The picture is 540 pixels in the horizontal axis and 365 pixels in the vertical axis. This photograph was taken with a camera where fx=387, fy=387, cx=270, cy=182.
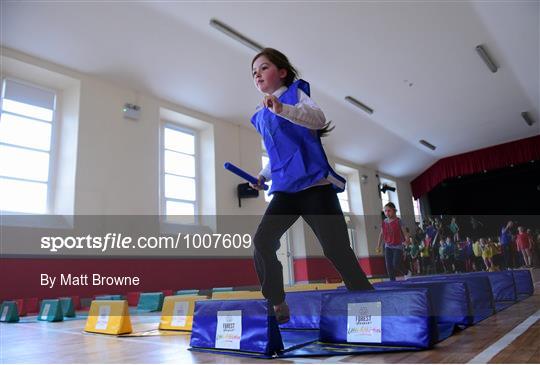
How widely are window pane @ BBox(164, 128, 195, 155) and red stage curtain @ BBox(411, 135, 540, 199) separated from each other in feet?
30.5

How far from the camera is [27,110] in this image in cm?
589

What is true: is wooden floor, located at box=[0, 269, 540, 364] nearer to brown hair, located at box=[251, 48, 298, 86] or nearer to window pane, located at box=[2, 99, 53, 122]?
brown hair, located at box=[251, 48, 298, 86]

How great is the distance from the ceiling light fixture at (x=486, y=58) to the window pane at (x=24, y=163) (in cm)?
769

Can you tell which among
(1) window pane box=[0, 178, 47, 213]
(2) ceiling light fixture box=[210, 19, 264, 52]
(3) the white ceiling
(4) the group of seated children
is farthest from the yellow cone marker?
(4) the group of seated children

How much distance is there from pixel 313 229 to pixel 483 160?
41.8 ft

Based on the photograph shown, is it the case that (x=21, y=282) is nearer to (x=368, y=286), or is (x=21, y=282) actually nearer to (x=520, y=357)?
(x=368, y=286)

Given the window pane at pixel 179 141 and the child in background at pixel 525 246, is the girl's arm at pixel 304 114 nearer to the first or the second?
the window pane at pixel 179 141

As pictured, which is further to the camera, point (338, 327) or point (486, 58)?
point (486, 58)

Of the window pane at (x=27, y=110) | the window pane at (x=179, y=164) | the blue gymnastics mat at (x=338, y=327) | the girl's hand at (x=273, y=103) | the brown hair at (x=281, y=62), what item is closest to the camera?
the girl's hand at (x=273, y=103)

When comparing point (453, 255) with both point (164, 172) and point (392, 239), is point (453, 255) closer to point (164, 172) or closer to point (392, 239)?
point (392, 239)

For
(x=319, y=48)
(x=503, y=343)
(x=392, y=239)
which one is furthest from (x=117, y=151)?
(x=503, y=343)

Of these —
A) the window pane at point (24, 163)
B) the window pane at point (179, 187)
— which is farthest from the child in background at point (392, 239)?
the window pane at point (24, 163)

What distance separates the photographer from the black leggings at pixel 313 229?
60.3 inches

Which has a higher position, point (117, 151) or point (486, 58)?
point (486, 58)
